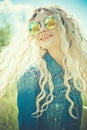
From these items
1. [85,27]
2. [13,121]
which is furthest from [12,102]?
[85,27]

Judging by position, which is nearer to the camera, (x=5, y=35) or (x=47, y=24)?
(x=47, y=24)

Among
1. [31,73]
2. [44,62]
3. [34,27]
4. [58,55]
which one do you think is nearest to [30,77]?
[31,73]

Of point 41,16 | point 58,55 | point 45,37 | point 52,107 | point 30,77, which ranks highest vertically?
point 41,16

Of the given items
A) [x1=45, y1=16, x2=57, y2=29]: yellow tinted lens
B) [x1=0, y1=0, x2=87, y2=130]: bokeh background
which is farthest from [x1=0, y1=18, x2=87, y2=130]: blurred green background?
[x1=45, y1=16, x2=57, y2=29]: yellow tinted lens

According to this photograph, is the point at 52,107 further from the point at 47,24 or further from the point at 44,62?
the point at 47,24

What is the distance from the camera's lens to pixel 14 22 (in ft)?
10.4

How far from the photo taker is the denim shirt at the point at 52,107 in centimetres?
302

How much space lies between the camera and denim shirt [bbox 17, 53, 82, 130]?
302 cm

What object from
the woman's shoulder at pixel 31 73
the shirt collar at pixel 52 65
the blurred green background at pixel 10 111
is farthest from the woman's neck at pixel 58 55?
the blurred green background at pixel 10 111

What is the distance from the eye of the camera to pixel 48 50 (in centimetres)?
311

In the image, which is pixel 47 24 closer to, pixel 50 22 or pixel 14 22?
pixel 50 22

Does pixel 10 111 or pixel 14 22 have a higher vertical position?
pixel 14 22

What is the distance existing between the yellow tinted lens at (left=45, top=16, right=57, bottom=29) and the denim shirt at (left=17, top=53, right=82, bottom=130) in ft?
0.83

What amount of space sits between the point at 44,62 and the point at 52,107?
32cm
